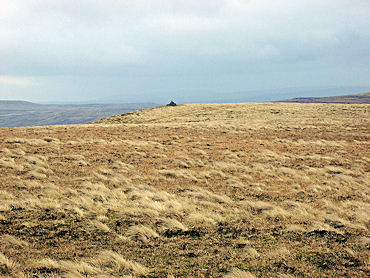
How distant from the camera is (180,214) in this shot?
842 centimetres

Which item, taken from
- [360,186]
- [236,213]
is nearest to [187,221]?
[236,213]

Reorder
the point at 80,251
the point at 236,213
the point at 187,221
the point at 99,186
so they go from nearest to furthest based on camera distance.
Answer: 1. the point at 80,251
2. the point at 187,221
3. the point at 236,213
4. the point at 99,186

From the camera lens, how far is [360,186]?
11.8 metres

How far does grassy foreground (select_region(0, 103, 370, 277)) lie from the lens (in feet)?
18.6

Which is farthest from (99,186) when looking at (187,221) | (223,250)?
(223,250)

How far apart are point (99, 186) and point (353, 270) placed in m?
8.55

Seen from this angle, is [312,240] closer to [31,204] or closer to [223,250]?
[223,250]

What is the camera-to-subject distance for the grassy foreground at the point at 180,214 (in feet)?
18.6

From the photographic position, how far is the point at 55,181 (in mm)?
11070

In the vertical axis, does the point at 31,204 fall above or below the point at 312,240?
above

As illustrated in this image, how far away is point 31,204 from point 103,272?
15.2 feet

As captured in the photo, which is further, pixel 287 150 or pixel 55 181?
pixel 287 150

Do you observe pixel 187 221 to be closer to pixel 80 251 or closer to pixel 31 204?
pixel 80 251

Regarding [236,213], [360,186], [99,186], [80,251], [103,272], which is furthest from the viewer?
[360,186]
